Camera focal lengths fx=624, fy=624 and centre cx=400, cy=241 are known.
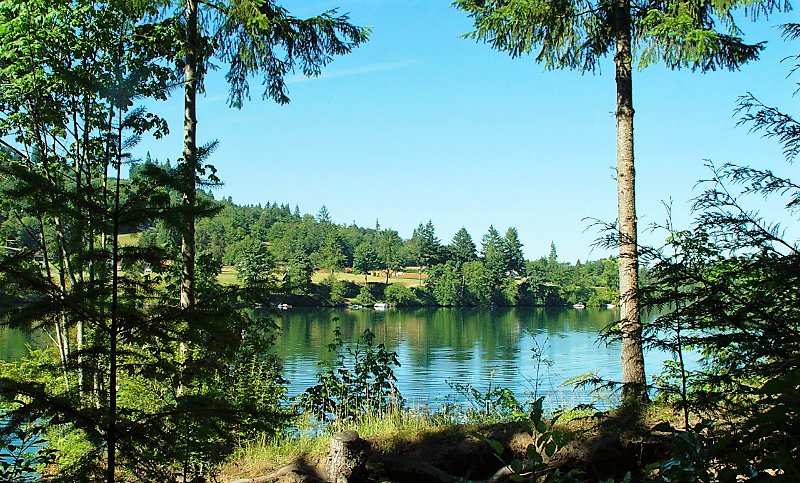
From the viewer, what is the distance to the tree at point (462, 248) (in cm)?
11612

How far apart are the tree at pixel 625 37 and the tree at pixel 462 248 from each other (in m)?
107

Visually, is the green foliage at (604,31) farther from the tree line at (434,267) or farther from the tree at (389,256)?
the tree at (389,256)

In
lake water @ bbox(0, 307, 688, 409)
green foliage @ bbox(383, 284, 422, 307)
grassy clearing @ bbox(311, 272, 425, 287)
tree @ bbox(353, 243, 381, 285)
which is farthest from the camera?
tree @ bbox(353, 243, 381, 285)

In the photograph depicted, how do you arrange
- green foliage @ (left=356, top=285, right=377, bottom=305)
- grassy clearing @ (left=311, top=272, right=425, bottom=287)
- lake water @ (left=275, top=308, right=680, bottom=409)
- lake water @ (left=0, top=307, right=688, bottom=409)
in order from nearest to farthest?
1. lake water @ (left=275, top=308, right=680, bottom=409)
2. lake water @ (left=0, top=307, right=688, bottom=409)
3. green foliage @ (left=356, top=285, right=377, bottom=305)
4. grassy clearing @ (left=311, top=272, right=425, bottom=287)

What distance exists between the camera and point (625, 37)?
787cm

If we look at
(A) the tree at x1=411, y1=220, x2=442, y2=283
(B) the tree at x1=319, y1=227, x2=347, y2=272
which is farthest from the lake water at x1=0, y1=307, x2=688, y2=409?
(A) the tree at x1=411, y1=220, x2=442, y2=283

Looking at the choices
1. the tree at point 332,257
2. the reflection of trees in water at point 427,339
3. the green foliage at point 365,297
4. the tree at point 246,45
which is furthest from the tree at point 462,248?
the tree at point 246,45

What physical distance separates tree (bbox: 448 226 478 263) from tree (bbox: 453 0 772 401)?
107 m

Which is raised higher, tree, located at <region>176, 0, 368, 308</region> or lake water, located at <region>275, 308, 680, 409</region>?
tree, located at <region>176, 0, 368, 308</region>

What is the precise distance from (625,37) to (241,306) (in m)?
6.49

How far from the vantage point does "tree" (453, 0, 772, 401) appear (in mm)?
7309

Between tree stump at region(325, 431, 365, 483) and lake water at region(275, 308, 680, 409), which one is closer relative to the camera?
tree stump at region(325, 431, 365, 483)

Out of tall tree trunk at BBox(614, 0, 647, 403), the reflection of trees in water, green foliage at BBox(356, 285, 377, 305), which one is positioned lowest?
the reflection of trees in water

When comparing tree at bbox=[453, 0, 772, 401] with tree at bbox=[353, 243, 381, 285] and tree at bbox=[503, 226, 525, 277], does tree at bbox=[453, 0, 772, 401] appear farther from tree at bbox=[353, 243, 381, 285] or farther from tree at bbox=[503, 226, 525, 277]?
tree at bbox=[503, 226, 525, 277]
